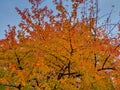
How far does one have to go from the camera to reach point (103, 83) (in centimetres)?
1179

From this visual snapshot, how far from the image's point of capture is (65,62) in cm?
1177

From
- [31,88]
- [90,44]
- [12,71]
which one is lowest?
[31,88]

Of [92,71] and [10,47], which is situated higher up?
[10,47]

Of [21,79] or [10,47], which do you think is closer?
[21,79]

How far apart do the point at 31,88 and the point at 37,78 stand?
0.53 meters

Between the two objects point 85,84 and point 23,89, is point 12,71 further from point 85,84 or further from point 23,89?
point 85,84

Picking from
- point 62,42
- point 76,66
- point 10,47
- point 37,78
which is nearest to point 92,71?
point 76,66

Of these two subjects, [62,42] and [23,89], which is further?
[23,89]

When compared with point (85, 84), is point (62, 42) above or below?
above

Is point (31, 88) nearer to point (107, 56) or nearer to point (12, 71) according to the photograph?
point (12, 71)

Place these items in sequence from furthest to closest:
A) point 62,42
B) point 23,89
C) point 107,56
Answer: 1. point 107,56
2. point 23,89
3. point 62,42

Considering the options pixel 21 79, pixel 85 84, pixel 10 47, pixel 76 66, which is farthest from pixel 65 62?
pixel 10 47

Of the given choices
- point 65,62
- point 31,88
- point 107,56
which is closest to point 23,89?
point 31,88

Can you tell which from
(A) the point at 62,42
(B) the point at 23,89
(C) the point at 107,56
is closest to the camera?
(A) the point at 62,42
